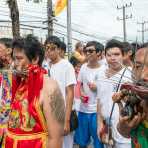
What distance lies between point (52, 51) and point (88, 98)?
39.7 inches

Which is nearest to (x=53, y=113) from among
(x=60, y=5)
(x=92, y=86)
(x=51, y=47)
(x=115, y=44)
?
(x=115, y=44)

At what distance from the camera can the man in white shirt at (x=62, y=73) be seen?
546 cm

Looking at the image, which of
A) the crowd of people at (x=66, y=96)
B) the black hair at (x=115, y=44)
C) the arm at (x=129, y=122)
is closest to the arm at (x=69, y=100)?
the crowd of people at (x=66, y=96)

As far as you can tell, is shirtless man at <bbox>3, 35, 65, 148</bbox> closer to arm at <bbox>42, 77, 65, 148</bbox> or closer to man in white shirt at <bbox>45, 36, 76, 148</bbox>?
arm at <bbox>42, 77, 65, 148</bbox>

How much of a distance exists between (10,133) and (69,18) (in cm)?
1111

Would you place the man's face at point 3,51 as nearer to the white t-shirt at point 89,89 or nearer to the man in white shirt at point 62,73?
the man in white shirt at point 62,73

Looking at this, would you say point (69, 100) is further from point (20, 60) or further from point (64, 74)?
point (20, 60)

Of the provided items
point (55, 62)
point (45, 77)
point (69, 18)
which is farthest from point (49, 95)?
point (69, 18)

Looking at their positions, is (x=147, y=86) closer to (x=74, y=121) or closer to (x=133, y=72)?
(x=133, y=72)

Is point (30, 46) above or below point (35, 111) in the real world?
above

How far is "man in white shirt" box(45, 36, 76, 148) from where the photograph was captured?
5.46 metres

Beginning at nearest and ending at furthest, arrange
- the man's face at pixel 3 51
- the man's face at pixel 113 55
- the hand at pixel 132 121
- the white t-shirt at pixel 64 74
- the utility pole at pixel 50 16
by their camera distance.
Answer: the hand at pixel 132 121
the man's face at pixel 113 55
the man's face at pixel 3 51
the white t-shirt at pixel 64 74
the utility pole at pixel 50 16

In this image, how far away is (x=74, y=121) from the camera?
5660mm

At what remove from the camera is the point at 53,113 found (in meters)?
3.24
